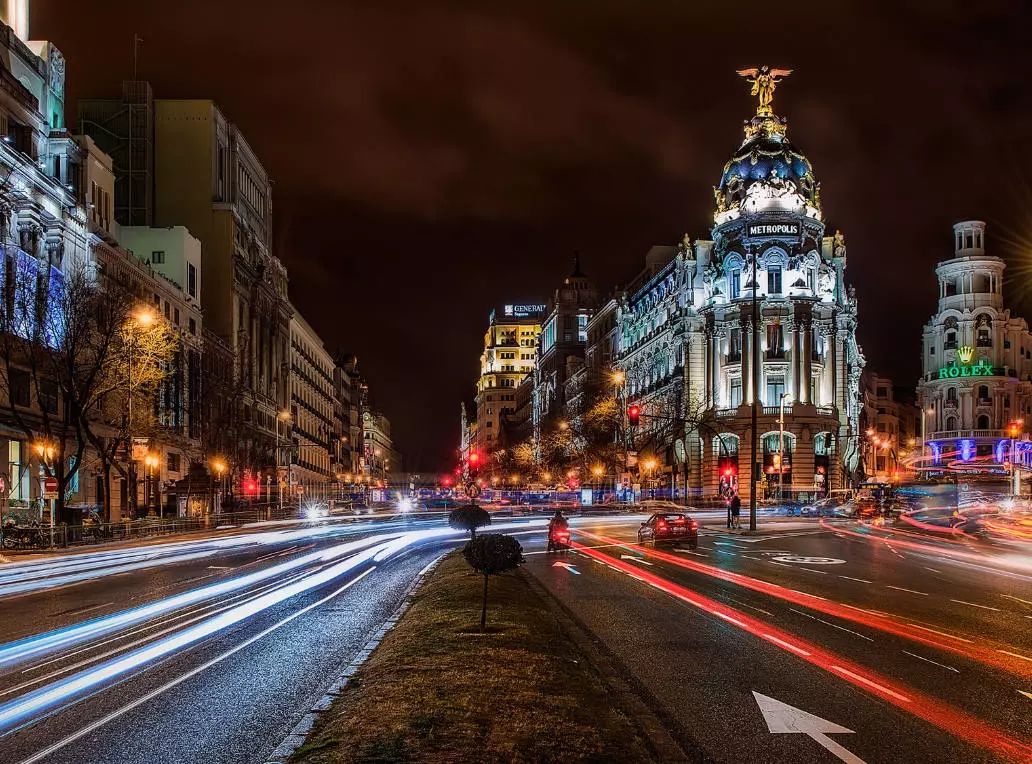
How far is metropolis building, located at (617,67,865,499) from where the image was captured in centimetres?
9062

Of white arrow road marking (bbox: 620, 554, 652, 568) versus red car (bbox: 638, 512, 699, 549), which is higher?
red car (bbox: 638, 512, 699, 549)

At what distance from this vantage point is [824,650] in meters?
14.6

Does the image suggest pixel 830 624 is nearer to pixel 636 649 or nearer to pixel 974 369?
pixel 636 649

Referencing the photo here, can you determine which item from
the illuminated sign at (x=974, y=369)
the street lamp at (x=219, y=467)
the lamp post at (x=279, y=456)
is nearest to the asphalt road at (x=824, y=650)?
the street lamp at (x=219, y=467)

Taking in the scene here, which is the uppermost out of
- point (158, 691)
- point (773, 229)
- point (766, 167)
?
point (766, 167)

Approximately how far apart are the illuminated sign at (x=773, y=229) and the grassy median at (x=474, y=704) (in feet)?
262

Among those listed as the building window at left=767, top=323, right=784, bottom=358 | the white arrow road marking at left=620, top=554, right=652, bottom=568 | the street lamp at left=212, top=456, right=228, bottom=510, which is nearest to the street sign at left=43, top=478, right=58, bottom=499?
the white arrow road marking at left=620, top=554, right=652, bottom=568

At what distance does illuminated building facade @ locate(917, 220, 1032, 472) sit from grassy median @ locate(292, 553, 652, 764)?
11620 cm

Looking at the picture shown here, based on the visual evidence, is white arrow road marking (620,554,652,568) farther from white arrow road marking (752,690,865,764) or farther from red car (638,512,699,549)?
white arrow road marking (752,690,865,764)

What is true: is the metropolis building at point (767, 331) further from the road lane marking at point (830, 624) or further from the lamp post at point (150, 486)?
the road lane marking at point (830, 624)

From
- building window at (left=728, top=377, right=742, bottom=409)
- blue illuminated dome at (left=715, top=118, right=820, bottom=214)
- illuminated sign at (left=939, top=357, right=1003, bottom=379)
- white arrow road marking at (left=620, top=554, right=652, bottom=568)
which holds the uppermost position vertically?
blue illuminated dome at (left=715, top=118, right=820, bottom=214)

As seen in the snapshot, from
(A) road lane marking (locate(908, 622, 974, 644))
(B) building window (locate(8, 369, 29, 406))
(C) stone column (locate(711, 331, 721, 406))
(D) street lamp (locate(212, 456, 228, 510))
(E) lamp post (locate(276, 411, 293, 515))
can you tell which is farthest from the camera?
(E) lamp post (locate(276, 411, 293, 515))

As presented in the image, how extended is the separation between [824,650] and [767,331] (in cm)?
7950

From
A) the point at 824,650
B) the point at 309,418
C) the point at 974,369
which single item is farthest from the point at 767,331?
the point at 824,650
